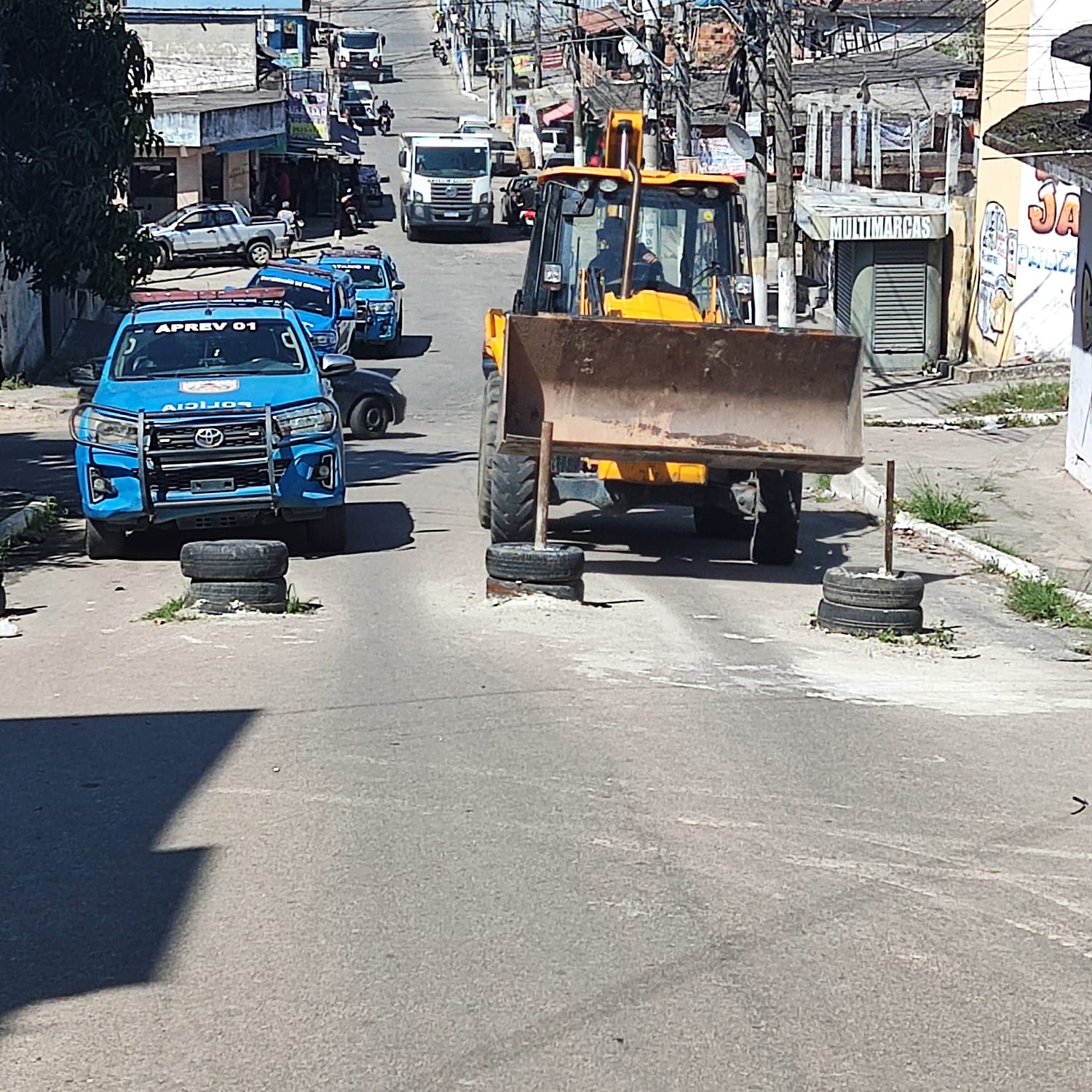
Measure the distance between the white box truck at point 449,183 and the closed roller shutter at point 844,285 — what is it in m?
22.6

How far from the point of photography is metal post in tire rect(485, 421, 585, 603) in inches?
426

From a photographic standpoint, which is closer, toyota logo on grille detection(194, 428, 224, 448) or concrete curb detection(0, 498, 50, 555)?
toyota logo on grille detection(194, 428, 224, 448)

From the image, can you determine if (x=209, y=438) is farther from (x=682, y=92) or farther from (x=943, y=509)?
(x=682, y=92)

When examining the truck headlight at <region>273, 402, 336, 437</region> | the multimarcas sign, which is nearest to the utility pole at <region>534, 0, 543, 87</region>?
the multimarcas sign

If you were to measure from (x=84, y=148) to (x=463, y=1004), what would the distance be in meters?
12.8

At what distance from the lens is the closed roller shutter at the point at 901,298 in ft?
96.5

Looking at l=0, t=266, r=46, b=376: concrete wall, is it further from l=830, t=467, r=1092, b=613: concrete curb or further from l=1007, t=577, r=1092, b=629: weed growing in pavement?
l=1007, t=577, r=1092, b=629: weed growing in pavement

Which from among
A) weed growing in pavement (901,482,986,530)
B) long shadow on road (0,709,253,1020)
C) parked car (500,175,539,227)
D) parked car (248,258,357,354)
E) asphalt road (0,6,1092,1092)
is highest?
parked car (500,175,539,227)

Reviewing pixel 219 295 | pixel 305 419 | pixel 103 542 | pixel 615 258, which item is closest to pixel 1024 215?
pixel 219 295

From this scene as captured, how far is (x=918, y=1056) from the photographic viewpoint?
4.46 metres

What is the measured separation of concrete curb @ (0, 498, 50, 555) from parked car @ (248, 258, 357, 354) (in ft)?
49.5

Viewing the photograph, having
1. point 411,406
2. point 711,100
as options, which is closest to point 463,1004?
point 411,406

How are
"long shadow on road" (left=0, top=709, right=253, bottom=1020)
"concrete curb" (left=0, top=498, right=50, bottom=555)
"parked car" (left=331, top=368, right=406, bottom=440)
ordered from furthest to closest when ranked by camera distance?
1. "parked car" (left=331, top=368, right=406, bottom=440)
2. "concrete curb" (left=0, top=498, right=50, bottom=555)
3. "long shadow on road" (left=0, top=709, right=253, bottom=1020)

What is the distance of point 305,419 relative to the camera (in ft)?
43.0
